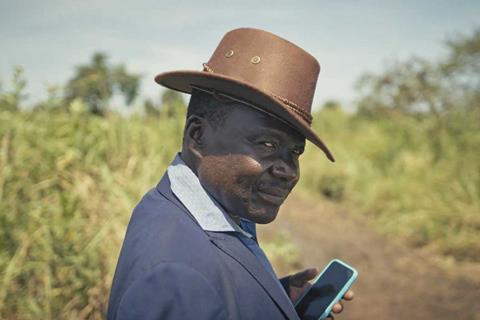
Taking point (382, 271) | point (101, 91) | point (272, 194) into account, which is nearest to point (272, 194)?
point (272, 194)

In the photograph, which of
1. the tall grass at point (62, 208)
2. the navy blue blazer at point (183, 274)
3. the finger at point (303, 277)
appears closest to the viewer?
the navy blue blazer at point (183, 274)

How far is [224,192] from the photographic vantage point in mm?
1353

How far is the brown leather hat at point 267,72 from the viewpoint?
136 centimetres

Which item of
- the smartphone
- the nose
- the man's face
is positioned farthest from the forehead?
the smartphone

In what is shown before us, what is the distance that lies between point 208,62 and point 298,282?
40.7 inches

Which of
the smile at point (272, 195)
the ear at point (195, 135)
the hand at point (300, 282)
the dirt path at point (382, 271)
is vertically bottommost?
the dirt path at point (382, 271)

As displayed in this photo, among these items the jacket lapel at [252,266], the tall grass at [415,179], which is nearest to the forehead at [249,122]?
the jacket lapel at [252,266]

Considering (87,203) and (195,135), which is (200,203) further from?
(87,203)

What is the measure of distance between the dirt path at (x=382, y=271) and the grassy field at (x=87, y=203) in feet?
1.46

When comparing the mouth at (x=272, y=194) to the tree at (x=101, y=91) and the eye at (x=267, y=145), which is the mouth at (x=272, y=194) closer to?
the eye at (x=267, y=145)

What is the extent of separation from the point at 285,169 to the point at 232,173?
0.62 feet

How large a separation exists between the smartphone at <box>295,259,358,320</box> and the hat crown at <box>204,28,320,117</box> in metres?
0.75

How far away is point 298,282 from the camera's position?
1.85 metres

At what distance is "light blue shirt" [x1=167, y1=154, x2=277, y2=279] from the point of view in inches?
50.5
